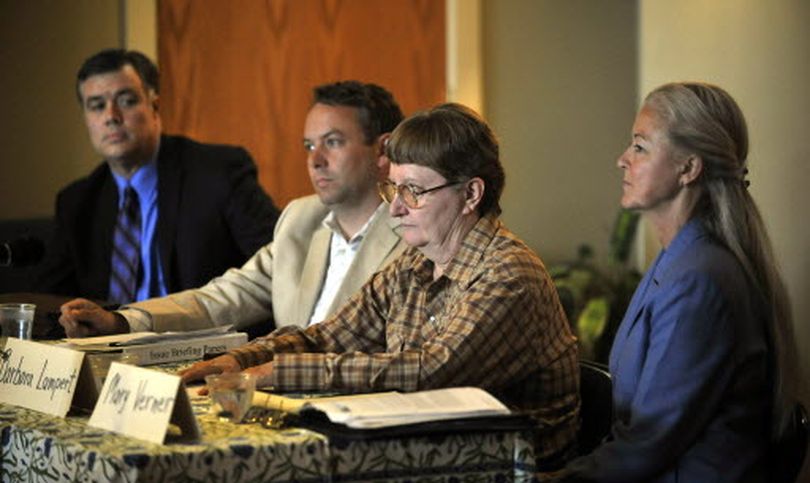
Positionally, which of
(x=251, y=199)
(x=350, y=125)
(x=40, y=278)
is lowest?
(x=40, y=278)

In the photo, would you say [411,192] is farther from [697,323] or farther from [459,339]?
[697,323]

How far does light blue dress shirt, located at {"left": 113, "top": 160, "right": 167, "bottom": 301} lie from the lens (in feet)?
13.4

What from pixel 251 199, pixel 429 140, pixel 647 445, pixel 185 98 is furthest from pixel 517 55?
pixel 647 445

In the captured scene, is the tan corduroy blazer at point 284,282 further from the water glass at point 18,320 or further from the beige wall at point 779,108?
the beige wall at point 779,108

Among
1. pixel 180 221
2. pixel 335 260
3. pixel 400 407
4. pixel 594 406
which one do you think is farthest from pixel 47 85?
pixel 400 407

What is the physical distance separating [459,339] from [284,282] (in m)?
1.24

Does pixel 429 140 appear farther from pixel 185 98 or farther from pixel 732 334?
pixel 185 98

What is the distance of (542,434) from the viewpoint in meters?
2.37

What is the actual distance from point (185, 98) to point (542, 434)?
321cm

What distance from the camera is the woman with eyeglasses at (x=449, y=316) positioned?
7.15 feet

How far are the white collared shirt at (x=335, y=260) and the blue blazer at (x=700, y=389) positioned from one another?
3.57ft

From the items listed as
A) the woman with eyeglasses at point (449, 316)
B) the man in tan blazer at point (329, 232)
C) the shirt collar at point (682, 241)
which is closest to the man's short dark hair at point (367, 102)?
the man in tan blazer at point (329, 232)

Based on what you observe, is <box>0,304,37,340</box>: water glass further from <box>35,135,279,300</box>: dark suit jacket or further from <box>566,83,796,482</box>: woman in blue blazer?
<box>35,135,279,300</box>: dark suit jacket

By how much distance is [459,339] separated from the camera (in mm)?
2213
